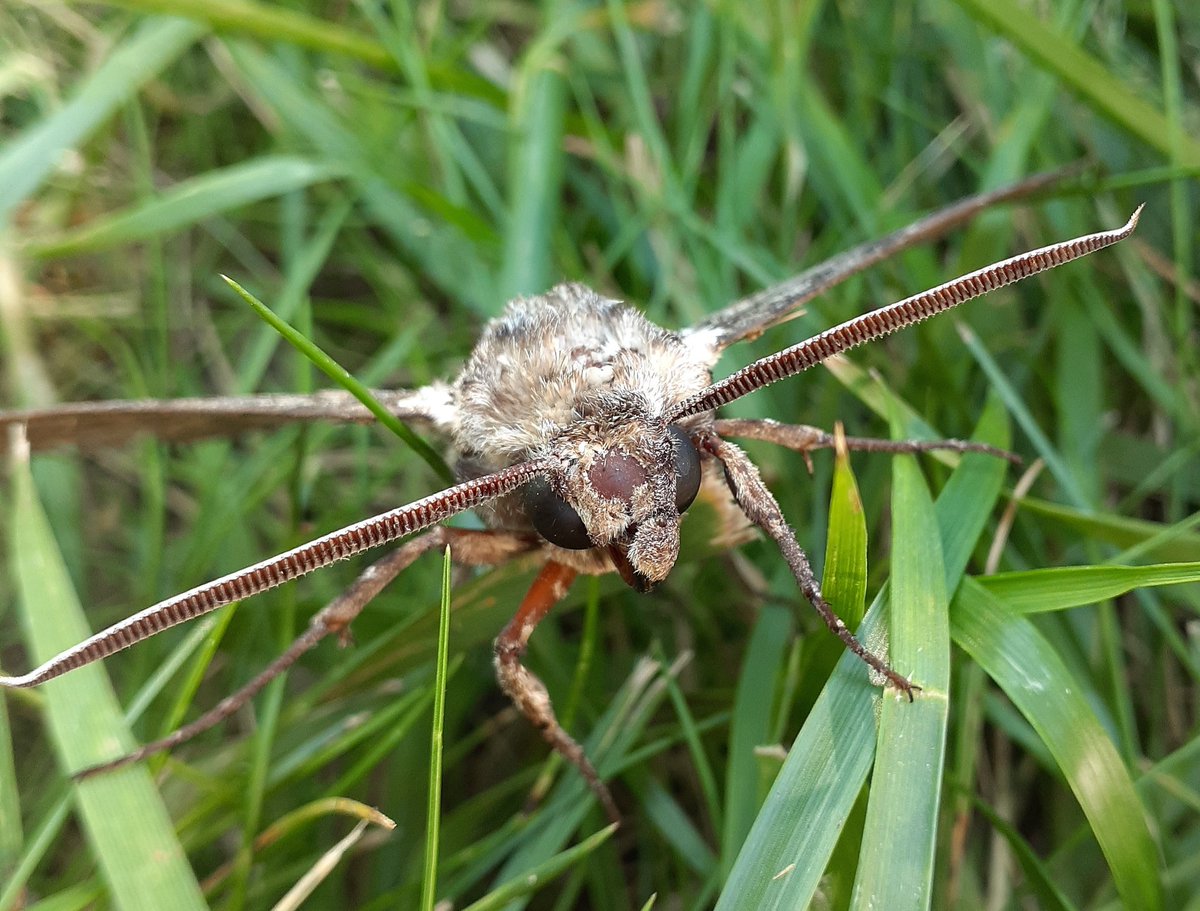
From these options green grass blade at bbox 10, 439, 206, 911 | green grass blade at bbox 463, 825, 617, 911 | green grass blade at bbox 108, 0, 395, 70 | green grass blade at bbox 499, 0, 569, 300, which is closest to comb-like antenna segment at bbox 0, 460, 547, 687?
green grass blade at bbox 10, 439, 206, 911

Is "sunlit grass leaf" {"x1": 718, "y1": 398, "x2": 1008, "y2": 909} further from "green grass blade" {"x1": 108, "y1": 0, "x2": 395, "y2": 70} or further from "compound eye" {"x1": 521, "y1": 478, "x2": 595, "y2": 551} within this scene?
"green grass blade" {"x1": 108, "y1": 0, "x2": 395, "y2": 70}

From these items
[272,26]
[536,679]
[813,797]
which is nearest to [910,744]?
[813,797]

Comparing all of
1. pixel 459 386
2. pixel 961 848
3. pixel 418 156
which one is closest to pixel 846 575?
pixel 961 848

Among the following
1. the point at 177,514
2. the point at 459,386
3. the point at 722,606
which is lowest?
the point at 722,606

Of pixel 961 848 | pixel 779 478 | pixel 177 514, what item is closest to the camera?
pixel 961 848

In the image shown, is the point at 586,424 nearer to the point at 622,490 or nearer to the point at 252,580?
the point at 622,490

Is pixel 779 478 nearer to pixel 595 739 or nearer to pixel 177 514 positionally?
pixel 595 739
